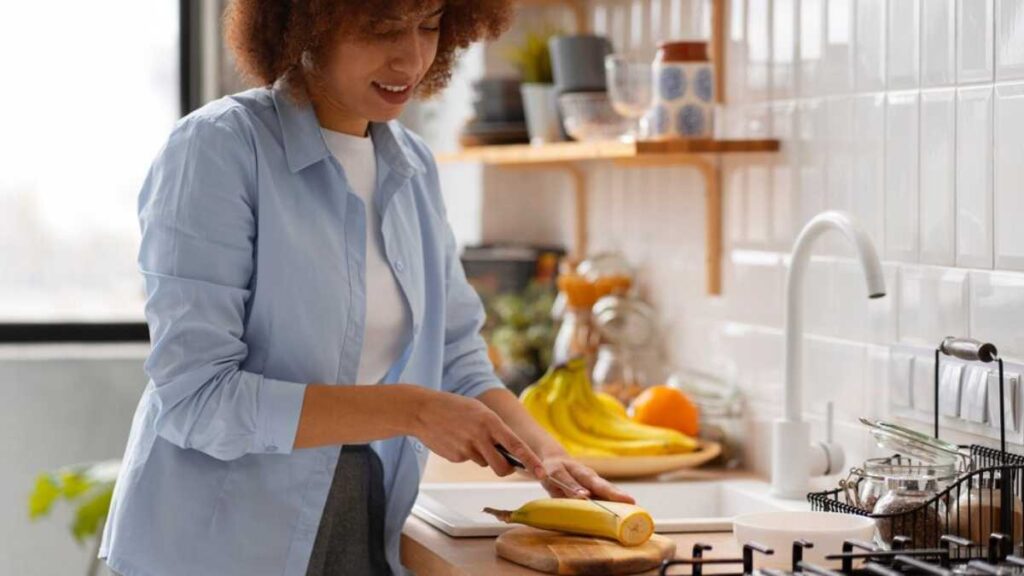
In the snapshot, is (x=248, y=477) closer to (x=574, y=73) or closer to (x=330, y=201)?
(x=330, y=201)

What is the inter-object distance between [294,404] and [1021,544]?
2.54ft

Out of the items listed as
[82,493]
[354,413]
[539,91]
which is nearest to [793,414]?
[354,413]

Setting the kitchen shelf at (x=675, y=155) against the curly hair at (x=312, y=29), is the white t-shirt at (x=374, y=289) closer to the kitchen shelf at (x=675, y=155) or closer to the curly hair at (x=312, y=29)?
the curly hair at (x=312, y=29)

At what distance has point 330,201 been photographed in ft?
5.84

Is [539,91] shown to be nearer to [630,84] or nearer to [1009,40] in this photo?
[630,84]

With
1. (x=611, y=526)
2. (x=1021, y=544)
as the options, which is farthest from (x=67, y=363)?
(x=1021, y=544)

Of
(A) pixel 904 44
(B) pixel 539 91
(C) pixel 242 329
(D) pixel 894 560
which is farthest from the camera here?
(B) pixel 539 91

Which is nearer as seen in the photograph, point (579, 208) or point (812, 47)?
point (812, 47)

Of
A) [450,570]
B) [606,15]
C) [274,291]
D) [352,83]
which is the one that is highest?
[606,15]

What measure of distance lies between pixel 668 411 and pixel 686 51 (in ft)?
1.86

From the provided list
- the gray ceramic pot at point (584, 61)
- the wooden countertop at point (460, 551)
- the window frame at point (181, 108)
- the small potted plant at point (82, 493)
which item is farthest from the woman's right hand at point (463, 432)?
the window frame at point (181, 108)

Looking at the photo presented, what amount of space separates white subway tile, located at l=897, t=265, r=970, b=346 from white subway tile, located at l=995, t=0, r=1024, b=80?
25 cm

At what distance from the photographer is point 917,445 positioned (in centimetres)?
165

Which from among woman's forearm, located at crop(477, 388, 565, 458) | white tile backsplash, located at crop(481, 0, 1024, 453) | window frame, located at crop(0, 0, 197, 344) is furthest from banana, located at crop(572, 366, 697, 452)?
window frame, located at crop(0, 0, 197, 344)
